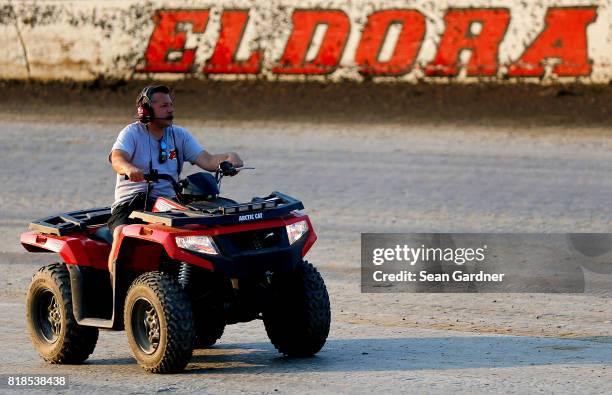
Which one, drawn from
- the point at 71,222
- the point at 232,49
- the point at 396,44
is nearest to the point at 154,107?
the point at 71,222

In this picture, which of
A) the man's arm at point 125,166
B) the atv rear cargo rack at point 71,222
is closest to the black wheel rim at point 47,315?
the atv rear cargo rack at point 71,222

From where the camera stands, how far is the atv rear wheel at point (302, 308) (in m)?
8.83

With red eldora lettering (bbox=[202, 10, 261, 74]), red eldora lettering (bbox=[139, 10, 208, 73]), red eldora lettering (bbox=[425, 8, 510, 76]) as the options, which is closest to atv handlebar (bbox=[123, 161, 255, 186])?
red eldora lettering (bbox=[425, 8, 510, 76])

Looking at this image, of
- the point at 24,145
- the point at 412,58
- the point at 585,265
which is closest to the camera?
the point at 585,265

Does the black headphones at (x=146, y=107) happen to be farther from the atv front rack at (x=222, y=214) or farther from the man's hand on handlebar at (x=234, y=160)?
the atv front rack at (x=222, y=214)

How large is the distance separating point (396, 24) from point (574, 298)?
11.7 metres

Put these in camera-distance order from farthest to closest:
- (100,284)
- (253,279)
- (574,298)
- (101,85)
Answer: (101,85) → (574,298) → (100,284) → (253,279)

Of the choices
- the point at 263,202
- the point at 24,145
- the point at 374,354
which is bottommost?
the point at 374,354

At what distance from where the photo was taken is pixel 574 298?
1164cm

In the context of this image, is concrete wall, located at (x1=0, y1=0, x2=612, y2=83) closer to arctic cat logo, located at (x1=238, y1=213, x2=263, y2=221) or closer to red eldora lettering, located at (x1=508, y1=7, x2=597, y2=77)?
red eldora lettering, located at (x1=508, y1=7, x2=597, y2=77)

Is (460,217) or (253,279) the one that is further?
(460,217)

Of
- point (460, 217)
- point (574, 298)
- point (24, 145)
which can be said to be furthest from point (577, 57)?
point (574, 298)

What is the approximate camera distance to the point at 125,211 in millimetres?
8961

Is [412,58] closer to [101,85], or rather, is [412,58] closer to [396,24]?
[396,24]
